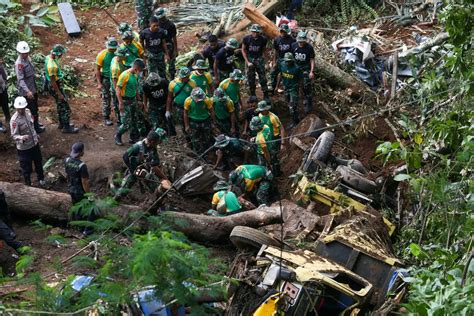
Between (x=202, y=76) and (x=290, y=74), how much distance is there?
6.35 feet

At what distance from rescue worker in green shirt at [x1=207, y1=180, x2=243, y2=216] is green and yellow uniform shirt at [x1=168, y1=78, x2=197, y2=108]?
2231mm

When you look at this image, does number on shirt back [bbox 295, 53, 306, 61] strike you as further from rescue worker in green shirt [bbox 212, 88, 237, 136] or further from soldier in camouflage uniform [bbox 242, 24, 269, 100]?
rescue worker in green shirt [bbox 212, 88, 237, 136]

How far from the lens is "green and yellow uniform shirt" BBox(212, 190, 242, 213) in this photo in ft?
44.3

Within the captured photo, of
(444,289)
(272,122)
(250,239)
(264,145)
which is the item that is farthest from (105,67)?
(444,289)

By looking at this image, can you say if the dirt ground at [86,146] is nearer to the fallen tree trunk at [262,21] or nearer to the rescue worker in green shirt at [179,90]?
the rescue worker in green shirt at [179,90]

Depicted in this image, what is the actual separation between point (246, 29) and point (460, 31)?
380 inches

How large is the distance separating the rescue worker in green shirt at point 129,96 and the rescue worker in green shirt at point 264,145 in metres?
2.19

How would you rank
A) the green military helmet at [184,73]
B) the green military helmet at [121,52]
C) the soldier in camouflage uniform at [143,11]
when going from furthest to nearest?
1. the soldier in camouflage uniform at [143,11]
2. the green military helmet at [121,52]
3. the green military helmet at [184,73]

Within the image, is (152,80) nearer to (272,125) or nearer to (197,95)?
(197,95)

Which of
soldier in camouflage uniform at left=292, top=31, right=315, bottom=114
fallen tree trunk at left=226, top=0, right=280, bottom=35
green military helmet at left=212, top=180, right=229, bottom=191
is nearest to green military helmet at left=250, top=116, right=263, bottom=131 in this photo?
green military helmet at left=212, top=180, right=229, bottom=191

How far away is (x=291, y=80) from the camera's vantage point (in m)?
16.6

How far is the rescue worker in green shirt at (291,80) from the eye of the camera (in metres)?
16.5

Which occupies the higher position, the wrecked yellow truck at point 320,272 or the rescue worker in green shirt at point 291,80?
the rescue worker in green shirt at point 291,80

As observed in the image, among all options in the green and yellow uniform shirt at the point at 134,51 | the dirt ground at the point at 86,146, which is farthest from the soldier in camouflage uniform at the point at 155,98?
the dirt ground at the point at 86,146
